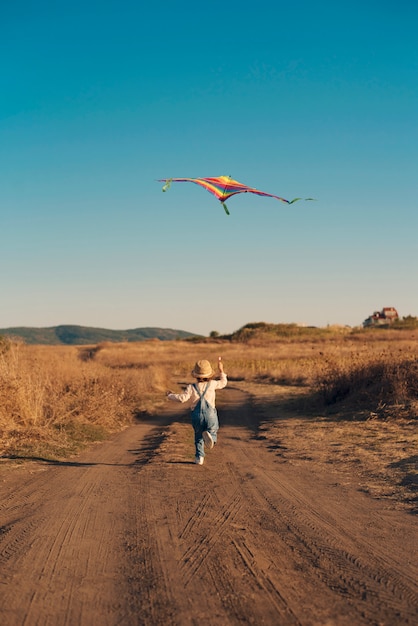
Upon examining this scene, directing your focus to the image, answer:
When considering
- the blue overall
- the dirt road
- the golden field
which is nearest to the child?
the blue overall

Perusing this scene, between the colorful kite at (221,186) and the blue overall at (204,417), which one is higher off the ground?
the colorful kite at (221,186)

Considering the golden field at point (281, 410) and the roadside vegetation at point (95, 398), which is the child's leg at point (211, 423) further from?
the roadside vegetation at point (95, 398)

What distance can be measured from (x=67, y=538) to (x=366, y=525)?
3.23m

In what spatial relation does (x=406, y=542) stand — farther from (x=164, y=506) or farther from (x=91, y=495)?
(x=91, y=495)

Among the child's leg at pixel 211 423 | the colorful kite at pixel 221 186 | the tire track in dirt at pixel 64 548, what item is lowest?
the tire track in dirt at pixel 64 548

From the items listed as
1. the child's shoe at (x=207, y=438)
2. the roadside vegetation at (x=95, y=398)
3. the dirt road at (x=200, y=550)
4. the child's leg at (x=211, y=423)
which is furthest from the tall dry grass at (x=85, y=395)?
the child's leg at (x=211, y=423)

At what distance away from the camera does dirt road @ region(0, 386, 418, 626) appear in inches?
170

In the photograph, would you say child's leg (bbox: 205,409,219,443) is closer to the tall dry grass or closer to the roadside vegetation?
the roadside vegetation

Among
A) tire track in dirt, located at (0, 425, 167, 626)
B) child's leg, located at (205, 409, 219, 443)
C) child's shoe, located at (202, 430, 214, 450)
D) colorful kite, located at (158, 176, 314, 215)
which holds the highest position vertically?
colorful kite, located at (158, 176, 314, 215)

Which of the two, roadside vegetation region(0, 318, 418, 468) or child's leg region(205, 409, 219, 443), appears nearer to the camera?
child's leg region(205, 409, 219, 443)

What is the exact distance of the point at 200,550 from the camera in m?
5.70

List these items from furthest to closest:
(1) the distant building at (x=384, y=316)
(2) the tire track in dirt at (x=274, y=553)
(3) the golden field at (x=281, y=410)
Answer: (1) the distant building at (x=384, y=316), (3) the golden field at (x=281, y=410), (2) the tire track in dirt at (x=274, y=553)

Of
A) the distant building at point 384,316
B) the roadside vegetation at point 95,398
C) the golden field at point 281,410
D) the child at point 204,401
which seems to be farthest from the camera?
the distant building at point 384,316

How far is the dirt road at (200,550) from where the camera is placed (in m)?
4.33
